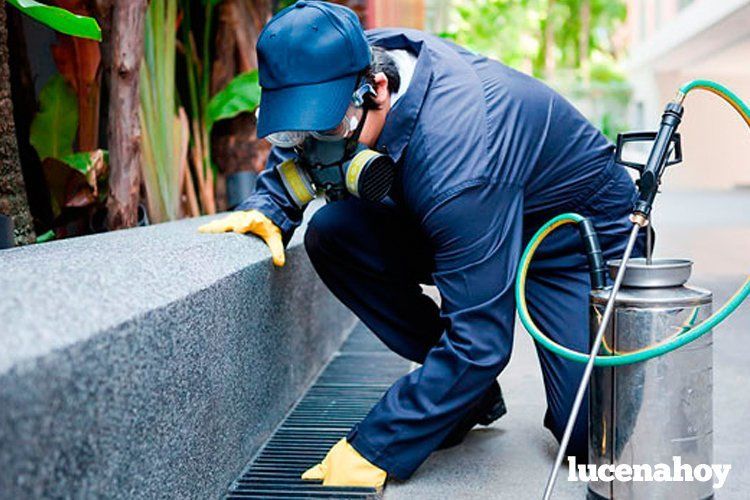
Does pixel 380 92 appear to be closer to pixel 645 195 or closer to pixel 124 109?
pixel 645 195

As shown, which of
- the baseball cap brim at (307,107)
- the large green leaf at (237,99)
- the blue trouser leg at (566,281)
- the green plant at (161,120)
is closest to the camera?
the baseball cap brim at (307,107)

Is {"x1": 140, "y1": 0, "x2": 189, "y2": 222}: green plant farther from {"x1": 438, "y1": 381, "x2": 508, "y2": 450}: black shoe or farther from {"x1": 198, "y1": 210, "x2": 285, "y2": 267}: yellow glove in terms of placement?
{"x1": 438, "y1": 381, "x2": 508, "y2": 450}: black shoe

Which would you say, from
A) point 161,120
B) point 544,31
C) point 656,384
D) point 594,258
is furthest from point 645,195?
point 544,31

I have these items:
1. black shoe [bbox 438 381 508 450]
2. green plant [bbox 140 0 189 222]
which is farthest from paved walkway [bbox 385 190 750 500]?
green plant [bbox 140 0 189 222]

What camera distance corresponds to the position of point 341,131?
1.87 metres

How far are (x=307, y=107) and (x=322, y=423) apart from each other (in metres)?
0.99

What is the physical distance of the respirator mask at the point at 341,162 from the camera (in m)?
1.85

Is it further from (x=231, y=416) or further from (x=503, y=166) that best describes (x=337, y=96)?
(x=231, y=416)

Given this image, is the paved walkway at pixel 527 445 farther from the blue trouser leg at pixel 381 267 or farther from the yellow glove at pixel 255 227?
the yellow glove at pixel 255 227

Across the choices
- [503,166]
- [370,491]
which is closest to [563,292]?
[503,166]

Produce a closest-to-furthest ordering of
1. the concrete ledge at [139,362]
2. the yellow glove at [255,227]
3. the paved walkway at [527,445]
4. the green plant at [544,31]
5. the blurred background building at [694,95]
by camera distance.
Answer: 1. the concrete ledge at [139,362]
2. the paved walkway at [527,445]
3. the yellow glove at [255,227]
4. the blurred background building at [694,95]
5. the green plant at [544,31]

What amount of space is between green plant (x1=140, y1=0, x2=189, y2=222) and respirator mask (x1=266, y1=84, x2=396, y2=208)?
3.71ft

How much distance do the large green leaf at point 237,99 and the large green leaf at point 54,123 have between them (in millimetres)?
726

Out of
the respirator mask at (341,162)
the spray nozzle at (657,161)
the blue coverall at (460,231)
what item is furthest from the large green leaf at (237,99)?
the spray nozzle at (657,161)
